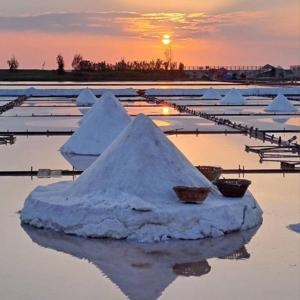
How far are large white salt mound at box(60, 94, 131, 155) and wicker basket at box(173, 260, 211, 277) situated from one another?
6.49 m

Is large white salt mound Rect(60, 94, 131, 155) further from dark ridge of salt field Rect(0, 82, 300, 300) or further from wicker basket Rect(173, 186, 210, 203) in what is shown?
wicker basket Rect(173, 186, 210, 203)

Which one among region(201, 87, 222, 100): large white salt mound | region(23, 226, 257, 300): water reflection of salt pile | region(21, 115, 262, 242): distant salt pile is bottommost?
region(201, 87, 222, 100): large white salt mound

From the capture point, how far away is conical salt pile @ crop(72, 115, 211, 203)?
7043 millimetres

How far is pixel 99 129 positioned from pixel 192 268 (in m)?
7.08

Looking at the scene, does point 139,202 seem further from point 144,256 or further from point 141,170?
point 144,256

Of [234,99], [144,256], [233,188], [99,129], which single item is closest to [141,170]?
[233,188]

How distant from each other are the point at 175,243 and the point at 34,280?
60.9 inches

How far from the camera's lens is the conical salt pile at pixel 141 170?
704 cm

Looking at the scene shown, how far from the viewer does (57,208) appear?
22.9 ft

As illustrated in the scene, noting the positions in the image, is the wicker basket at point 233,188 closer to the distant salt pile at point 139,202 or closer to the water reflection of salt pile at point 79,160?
the distant salt pile at point 139,202

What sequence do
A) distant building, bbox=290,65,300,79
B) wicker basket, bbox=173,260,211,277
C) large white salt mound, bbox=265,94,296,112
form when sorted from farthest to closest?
1. distant building, bbox=290,65,300,79
2. large white salt mound, bbox=265,94,296,112
3. wicker basket, bbox=173,260,211,277

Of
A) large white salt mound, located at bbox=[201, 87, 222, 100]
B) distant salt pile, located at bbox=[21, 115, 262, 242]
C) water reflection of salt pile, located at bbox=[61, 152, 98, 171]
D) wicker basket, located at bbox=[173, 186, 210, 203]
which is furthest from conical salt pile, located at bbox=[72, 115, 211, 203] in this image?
large white salt mound, located at bbox=[201, 87, 222, 100]

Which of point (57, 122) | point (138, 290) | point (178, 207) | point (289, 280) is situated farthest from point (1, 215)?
→ point (57, 122)

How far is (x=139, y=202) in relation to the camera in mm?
6758
